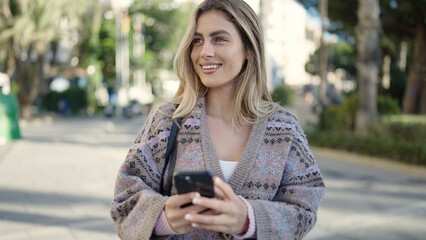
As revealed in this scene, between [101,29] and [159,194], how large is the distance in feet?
127

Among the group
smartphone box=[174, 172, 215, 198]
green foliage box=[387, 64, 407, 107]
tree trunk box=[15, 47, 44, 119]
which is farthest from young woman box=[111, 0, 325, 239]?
tree trunk box=[15, 47, 44, 119]

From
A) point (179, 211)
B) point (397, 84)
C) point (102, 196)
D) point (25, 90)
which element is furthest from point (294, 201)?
point (25, 90)

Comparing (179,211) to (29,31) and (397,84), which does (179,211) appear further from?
(29,31)

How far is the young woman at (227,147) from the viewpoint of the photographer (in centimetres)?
189

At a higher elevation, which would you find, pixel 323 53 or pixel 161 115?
pixel 161 115

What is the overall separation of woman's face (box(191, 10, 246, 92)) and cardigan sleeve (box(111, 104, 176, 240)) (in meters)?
0.27

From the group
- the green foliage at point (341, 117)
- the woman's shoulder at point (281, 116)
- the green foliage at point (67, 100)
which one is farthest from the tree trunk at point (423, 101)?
the green foliage at point (67, 100)

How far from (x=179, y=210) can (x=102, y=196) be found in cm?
603

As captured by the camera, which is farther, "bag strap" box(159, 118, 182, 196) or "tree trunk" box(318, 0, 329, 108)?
"tree trunk" box(318, 0, 329, 108)

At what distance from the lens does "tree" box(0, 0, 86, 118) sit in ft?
75.3

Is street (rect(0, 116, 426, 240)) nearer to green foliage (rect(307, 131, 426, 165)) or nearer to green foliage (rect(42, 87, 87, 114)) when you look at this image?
green foliage (rect(307, 131, 426, 165))

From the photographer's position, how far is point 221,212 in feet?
5.64

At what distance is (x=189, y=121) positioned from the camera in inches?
82.7

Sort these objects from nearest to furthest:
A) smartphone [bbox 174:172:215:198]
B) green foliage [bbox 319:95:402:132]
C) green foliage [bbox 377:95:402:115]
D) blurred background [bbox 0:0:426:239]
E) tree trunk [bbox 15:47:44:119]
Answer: smartphone [bbox 174:172:215:198]
blurred background [bbox 0:0:426:239]
green foliage [bbox 377:95:402:115]
green foliage [bbox 319:95:402:132]
tree trunk [bbox 15:47:44:119]
